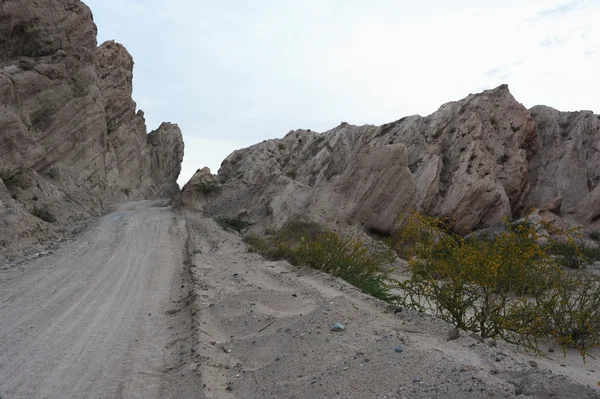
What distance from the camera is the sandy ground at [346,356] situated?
4.03 meters

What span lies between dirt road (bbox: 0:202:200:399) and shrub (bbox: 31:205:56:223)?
23.2ft

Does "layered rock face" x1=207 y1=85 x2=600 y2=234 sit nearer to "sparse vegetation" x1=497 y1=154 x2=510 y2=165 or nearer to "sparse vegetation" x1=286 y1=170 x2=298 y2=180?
"sparse vegetation" x1=497 y1=154 x2=510 y2=165

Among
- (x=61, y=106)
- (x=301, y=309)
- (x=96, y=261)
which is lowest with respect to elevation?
(x=301, y=309)

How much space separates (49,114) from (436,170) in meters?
22.2

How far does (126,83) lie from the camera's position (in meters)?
49.8

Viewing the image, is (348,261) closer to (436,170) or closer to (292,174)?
(436,170)

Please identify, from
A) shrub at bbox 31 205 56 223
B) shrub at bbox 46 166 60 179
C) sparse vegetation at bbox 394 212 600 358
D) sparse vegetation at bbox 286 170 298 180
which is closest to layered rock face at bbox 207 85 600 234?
sparse vegetation at bbox 286 170 298 180

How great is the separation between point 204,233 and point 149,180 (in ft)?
138

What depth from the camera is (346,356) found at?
5.02m

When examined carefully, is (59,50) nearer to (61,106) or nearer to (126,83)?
(61,106)

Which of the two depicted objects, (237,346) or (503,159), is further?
(503,159)

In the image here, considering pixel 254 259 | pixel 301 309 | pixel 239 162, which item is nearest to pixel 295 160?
pixel 239 162

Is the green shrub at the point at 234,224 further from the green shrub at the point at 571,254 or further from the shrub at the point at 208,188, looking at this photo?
the green shrub at the point at 571,254

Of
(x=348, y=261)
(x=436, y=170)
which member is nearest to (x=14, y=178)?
(x=348, y=261)
